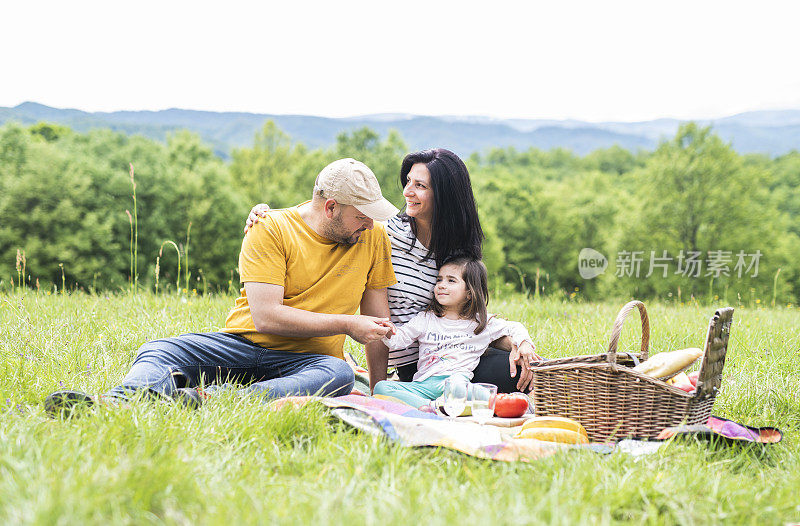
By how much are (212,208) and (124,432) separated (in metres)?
28.8

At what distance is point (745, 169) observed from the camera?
29391mm

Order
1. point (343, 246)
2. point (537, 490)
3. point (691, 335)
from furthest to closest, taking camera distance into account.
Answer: point (691, 335) → point (343, 246) → point (537, 490)

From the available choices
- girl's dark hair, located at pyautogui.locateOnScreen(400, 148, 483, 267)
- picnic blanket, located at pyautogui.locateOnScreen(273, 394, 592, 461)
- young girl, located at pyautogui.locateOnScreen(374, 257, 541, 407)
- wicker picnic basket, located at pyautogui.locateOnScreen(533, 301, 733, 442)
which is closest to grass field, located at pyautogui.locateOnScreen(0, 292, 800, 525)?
picnic blanket, located at pyautogui.locateOnScreen(273, 394, 592, 461)

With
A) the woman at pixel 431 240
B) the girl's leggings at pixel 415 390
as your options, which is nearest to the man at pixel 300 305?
the girl's leggings at pixel 415 390

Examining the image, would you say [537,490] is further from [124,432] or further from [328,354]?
[328,354]

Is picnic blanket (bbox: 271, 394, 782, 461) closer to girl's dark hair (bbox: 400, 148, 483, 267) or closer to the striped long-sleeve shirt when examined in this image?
the striped long-sleeve shirt

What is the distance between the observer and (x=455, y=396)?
10.2 ft

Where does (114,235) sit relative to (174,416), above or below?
below

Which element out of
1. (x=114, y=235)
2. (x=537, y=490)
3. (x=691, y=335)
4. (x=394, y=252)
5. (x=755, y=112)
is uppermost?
(x=755, y=112)

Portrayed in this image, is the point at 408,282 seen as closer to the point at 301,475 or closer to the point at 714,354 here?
the point at 714,354

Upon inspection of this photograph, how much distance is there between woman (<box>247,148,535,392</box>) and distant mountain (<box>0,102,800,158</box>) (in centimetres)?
1462

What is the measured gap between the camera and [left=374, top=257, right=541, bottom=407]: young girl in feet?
12.4

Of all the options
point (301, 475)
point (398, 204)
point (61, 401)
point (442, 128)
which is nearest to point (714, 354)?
point (301, 475)

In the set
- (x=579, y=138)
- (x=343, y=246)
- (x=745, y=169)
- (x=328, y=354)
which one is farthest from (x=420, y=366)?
(x=579, y=138)
